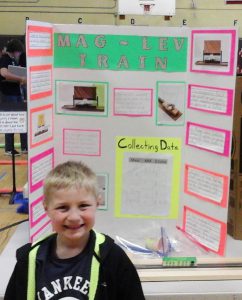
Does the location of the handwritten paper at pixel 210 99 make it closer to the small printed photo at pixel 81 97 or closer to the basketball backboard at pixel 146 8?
the small printed photo at pixel 81 97

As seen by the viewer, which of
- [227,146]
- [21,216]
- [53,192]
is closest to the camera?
[53,192]

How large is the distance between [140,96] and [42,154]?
54cm

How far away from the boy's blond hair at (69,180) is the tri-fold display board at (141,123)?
2.59 ft

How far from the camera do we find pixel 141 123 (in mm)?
2336

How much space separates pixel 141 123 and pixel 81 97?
31 centimetres

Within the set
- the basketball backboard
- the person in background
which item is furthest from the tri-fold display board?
the person in background

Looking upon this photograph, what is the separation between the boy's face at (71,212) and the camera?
128 centimetres

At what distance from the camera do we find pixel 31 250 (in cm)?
133

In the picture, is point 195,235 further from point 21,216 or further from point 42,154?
point 21,216

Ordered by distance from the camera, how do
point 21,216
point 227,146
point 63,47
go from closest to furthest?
point 227,146
point 63,47
point 21,216

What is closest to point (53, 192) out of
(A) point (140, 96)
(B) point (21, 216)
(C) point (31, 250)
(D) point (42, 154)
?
(C) point (31, 250)

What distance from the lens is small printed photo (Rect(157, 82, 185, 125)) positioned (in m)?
2.29

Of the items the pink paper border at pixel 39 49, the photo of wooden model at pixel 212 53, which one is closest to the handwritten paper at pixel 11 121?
the pink paper border at pixel 39 49

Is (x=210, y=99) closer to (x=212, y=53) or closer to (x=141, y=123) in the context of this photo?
Result: (x=212, y=53)
